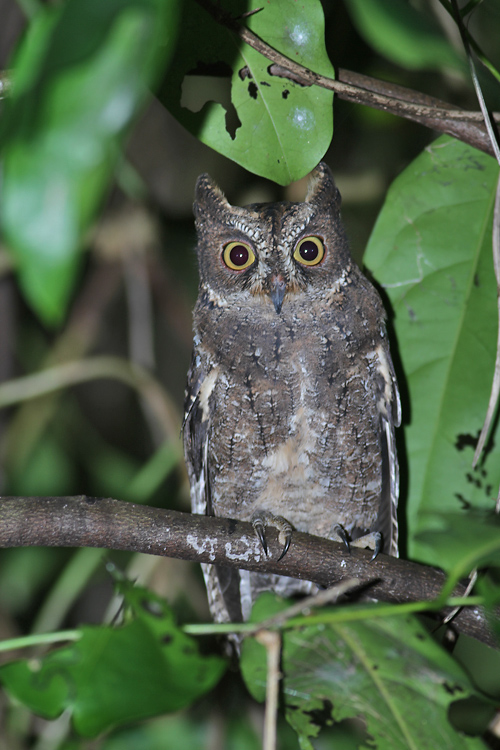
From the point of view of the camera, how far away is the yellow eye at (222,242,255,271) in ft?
5.07

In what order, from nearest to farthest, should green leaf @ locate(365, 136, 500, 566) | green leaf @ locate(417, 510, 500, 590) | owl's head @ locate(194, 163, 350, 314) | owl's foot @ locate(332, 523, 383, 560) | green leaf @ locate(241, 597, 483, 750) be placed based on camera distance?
1. green leaf @ locate(417, 510, 500, 590)
2. green leaf @ locate(241, 597, 483, 750)
3. green leaf @ locate(365, 136, 500, 566)
4. owl's head @ locate(194, 163, 350, 314)
5. owl's foot @ locate(332, 523, 383, 560)

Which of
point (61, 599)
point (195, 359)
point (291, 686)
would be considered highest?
point (195, 359)

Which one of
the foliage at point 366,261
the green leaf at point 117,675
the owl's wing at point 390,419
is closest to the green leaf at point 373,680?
the foliage at point 366,261

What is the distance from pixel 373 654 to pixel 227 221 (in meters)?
1.05

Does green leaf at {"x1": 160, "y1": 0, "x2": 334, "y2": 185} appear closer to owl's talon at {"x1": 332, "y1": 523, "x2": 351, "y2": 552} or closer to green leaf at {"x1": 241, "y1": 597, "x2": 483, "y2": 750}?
green leaf at {"x1": 241, "y1": 597, "x2": 483, "y2": 750}

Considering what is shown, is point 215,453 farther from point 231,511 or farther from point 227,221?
point 227,221

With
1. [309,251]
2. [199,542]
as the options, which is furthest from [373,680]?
[309,251]

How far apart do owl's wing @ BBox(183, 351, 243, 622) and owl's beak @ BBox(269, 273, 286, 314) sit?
277 mm

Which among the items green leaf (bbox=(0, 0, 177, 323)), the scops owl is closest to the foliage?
green leaf (bbox=(0, 0, 177, 323))

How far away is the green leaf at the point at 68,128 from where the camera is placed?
362 mm

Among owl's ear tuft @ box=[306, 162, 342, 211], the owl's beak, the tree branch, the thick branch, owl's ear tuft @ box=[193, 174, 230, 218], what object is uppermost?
the tree branch

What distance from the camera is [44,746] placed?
1.91 metres

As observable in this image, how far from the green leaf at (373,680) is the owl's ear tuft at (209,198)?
968mm

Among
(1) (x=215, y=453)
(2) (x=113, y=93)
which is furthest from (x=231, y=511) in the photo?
(2) (x=113, y=93)
